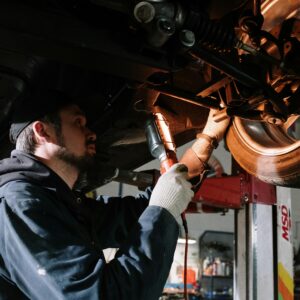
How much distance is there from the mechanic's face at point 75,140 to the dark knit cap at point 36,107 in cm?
3

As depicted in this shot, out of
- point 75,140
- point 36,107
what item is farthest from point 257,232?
point 36,107

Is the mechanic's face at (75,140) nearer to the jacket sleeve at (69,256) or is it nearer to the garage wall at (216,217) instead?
the jacket sleeve at (69,256)

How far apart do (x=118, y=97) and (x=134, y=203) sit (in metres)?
0.34

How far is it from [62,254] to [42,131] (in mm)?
416

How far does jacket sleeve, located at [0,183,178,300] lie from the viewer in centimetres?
82

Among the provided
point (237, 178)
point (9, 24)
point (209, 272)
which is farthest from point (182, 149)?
point (9, 24)

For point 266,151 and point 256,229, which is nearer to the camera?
point 266,151

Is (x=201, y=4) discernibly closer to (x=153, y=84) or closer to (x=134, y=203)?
(x=153, y=84)

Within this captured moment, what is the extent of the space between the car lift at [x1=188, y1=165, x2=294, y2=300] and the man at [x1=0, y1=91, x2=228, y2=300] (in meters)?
0.72

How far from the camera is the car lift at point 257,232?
5.36 ft

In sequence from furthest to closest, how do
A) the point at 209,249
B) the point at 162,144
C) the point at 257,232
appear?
the point at 209,249, the point at 257,232, the point at 162,144

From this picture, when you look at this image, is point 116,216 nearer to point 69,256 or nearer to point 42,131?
point 42,131

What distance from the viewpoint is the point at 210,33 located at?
836mm

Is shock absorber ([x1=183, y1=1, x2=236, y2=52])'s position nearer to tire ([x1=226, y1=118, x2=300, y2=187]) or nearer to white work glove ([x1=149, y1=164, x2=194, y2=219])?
white work glove ([x1=149, y1=164, x2=194, y2=219])
